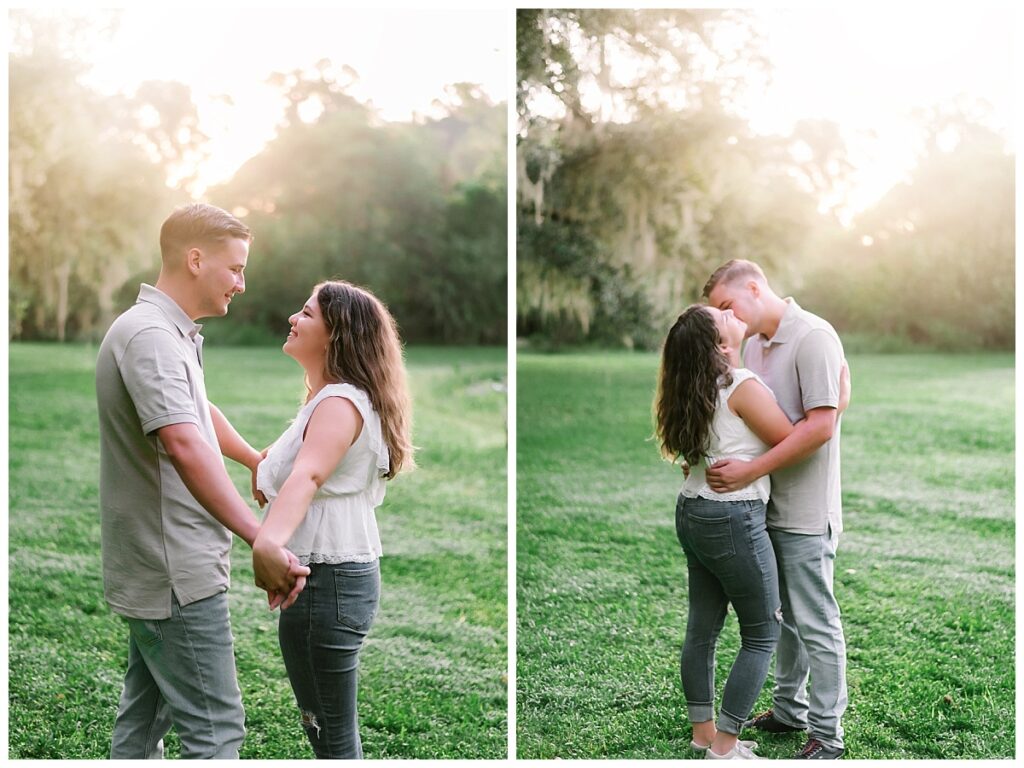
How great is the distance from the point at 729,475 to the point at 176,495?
1034mm

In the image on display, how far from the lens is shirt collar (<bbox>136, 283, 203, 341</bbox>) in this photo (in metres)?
1.67

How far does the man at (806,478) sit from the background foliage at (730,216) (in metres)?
2.47

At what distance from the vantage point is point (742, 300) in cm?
206

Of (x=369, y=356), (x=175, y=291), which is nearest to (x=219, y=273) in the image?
(x=175, y=291)

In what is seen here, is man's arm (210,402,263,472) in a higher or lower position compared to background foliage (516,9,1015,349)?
lower

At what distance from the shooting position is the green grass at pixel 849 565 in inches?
97.9

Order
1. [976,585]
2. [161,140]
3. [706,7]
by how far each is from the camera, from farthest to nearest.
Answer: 1. [161,140]
2. [706,7]
3. [976,585]

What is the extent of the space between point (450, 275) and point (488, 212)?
0.84 meters

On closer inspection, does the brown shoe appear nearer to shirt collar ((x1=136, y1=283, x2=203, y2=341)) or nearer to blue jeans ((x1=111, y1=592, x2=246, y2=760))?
blue jeans ((x1=111, y1=592, x2=246, y2=760))

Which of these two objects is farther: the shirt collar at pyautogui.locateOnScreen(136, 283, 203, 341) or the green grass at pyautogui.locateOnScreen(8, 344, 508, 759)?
the green grass at pyautogui.locateOnScreen(8, 344, 508, 759)

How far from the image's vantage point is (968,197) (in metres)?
5.94

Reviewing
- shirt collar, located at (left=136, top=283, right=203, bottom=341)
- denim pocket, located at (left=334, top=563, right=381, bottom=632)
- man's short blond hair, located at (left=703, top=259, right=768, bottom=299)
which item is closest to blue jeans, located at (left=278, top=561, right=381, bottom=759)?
denim pocket, located at (left=334, top=563, right=381, bottom=632)

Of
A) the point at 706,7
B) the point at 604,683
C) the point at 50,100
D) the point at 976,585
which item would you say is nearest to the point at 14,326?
the point at 50,100

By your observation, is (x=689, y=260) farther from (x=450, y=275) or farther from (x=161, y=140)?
(x=450, y=275)
